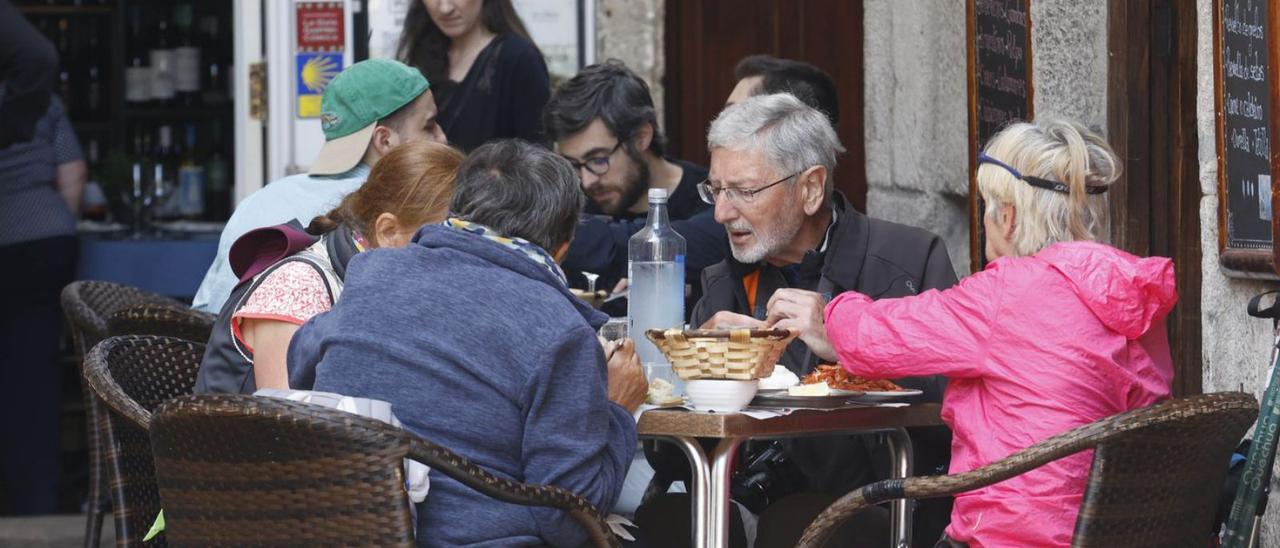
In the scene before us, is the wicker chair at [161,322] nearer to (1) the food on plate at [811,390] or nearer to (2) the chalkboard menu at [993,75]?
(1) the food on plate at [811,390]

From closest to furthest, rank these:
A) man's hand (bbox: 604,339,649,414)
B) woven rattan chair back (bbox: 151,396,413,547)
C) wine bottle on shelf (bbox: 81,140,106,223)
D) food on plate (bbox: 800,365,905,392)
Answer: woven rattan chair back (bbox: 151,396,413,547) → man's hand (bbox: 604,339,649,414) → food on plate (bbox: 800,365,905,392) → wine bottle on shelf (bbox: 81,140,106,223)

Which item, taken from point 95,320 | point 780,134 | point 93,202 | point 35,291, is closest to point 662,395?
point 780,134

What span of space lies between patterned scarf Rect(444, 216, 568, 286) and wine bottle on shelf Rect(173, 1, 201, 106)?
5384mm

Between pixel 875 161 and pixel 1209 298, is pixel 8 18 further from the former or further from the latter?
pixel 1209 298

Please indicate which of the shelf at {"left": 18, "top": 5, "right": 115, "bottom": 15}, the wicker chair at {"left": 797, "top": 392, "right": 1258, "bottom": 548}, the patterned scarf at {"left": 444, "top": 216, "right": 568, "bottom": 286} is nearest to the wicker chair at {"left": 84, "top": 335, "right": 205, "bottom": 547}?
the patterned scarf at {"left": 444, "top": 216, "right": 568, "bottom": 286}

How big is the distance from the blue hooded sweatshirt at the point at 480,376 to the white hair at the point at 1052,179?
0.88 meters

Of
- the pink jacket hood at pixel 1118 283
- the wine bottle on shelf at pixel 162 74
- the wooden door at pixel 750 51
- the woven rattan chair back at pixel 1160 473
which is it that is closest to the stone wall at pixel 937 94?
the wooden door at pixel 750 51

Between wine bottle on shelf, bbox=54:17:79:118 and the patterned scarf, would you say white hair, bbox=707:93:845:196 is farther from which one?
wine bottle on shelf, bbox=54:17:79:118

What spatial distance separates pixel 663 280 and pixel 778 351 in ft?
1.76

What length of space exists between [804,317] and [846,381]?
184 millimetres

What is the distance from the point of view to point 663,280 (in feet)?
12.4

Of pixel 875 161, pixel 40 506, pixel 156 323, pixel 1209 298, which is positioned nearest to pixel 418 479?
pixel 156 323

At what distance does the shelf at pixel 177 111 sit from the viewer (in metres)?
8.12

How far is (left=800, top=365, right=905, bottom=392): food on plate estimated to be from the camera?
11.4 feet
